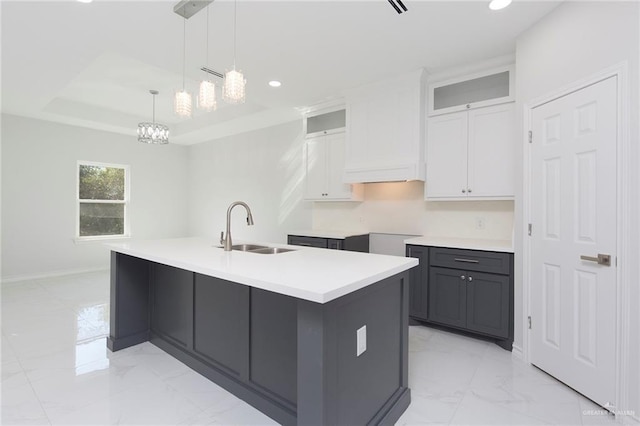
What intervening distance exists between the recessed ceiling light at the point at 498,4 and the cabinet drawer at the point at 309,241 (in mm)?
2638

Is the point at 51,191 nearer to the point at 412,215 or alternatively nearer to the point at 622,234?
the point at 412,215

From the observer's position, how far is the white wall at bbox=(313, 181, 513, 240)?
3.28 m

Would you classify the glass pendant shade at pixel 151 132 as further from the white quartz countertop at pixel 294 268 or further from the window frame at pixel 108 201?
the white quartz countertop at pixel 294 268

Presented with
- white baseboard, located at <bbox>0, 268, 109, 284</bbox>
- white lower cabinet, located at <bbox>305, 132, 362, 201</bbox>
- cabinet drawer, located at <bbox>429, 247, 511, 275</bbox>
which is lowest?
white baseboard, located at <bbox>0, 268, 109, 284</bbox>

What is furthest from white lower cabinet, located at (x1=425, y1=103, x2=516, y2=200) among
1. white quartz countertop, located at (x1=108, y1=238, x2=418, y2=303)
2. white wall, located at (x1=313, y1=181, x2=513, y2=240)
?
white quartz countertop, located at (x1=108, y1=238, x2=418, y2=303)

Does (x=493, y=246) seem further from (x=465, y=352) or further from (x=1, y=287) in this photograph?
(x=1, y=287)

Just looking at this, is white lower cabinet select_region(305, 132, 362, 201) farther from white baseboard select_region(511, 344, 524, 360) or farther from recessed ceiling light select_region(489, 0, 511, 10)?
white baseboard select_region(511, 344, 524, 360)

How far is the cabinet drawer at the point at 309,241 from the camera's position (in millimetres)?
3865

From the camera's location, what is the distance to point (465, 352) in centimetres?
270

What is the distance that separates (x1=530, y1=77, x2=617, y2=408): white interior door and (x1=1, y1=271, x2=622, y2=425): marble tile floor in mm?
227

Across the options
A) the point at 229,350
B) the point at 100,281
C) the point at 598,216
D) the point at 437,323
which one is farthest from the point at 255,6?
the point at 100,281

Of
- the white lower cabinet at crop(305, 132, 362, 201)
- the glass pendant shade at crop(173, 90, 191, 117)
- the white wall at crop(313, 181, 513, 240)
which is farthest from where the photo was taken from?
the white lower cabinet at crop(305, 132, 362, 201)

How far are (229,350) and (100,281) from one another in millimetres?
4100

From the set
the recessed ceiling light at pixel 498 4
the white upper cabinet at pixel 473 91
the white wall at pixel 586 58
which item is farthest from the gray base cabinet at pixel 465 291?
the recessed ceiling light at pixel 498 4
